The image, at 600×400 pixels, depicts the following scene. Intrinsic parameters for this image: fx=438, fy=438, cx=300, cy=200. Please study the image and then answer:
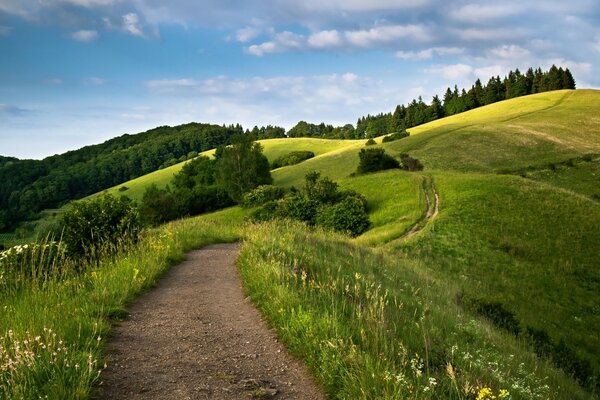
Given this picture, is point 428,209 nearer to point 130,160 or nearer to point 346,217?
point 346,217

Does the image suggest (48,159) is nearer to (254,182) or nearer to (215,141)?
(215,141)

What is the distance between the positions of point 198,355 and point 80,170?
6447 inches

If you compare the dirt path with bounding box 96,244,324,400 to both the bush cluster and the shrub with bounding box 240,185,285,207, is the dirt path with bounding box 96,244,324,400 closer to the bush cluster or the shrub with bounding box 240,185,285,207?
the bush cluster

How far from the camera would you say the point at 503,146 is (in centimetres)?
6844

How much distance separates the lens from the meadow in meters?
5.66

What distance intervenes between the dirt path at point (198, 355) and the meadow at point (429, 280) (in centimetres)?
34

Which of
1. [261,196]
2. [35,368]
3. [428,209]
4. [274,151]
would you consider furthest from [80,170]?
[35,368]

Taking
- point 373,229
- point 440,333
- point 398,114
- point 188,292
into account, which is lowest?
point 373,229

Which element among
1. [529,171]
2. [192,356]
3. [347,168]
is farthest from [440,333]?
[347,168]

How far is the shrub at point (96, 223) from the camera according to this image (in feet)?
50.9

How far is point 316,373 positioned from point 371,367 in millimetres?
1004

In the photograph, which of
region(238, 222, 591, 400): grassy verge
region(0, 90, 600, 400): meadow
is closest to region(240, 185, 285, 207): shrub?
region(0, 90, 600, 400): meadow

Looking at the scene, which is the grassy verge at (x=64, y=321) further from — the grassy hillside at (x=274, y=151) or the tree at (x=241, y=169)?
the grassy hillside at (x=274, y=151)

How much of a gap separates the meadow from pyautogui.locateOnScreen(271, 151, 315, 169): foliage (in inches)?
755
